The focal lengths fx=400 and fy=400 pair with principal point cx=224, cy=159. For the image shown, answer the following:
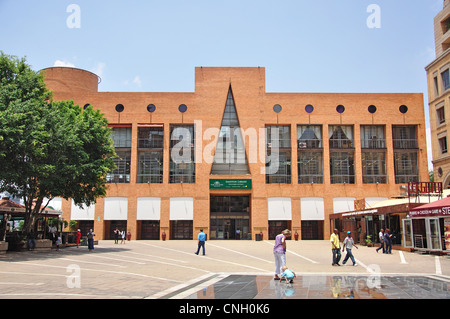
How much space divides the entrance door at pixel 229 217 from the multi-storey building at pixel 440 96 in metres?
21.1

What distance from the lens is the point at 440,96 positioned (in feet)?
133

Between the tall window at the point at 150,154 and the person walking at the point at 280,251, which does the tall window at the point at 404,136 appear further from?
the person walking at the point at 280,251

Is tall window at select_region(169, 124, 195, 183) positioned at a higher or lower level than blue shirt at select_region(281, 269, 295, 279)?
higher

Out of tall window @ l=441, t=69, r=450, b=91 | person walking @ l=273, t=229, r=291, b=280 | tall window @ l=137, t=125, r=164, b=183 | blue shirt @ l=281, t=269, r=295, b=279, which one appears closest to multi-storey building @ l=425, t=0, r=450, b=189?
tall window @ l=441, t=69, r=450, b=91

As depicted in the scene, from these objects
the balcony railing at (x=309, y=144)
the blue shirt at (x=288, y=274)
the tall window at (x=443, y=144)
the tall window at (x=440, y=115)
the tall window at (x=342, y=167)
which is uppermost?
the tall window at (x=440, y=115)

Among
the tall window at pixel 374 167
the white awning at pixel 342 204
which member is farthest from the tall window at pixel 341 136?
the white awning at pixel 342 204

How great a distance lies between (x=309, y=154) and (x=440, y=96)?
1490 cm

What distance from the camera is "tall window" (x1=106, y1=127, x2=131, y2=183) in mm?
46438

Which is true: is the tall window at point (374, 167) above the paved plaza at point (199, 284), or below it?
above

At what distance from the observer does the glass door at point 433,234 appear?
2353 cm

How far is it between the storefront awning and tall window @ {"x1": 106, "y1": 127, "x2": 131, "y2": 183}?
31741 millimetres

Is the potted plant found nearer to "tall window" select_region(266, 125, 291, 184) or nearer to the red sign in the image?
the red sign
